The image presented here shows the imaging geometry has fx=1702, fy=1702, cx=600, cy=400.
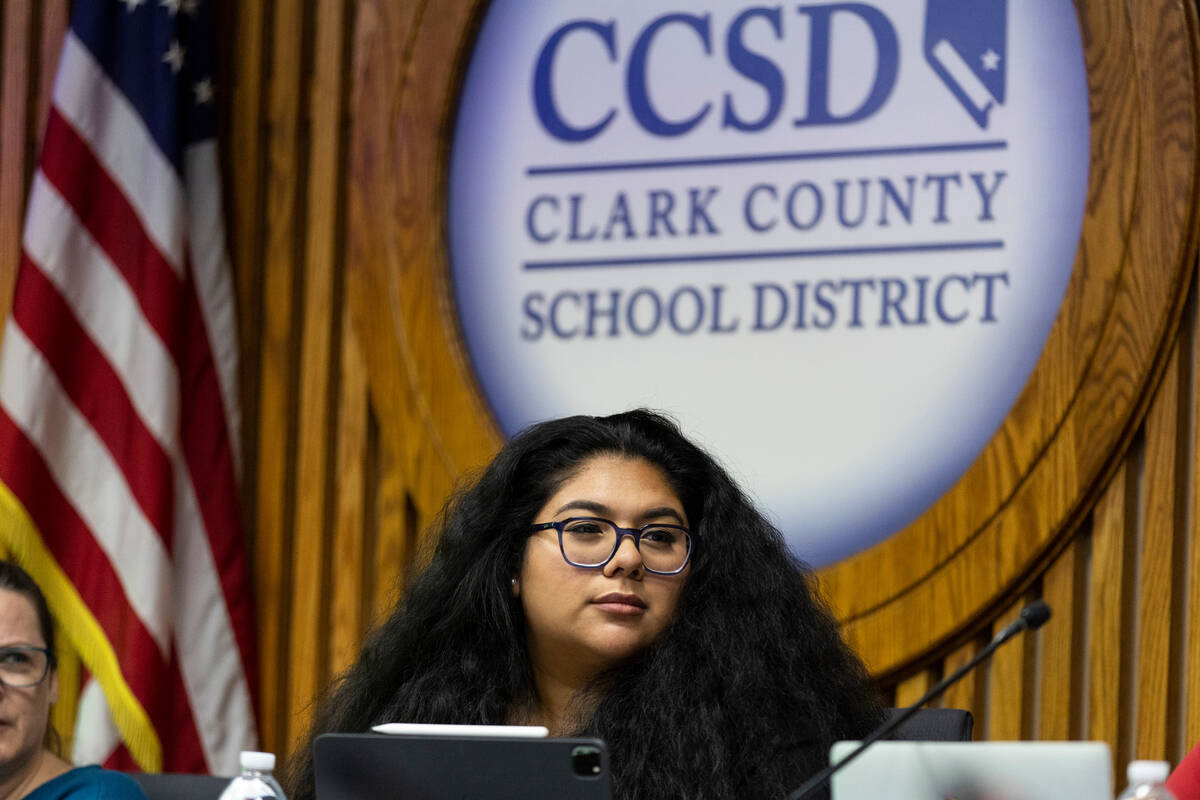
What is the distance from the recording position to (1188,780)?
95.7 inches

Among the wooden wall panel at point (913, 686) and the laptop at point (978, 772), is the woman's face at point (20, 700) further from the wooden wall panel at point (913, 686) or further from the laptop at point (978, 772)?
the laptop at point (978, 772)

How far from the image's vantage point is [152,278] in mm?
3803

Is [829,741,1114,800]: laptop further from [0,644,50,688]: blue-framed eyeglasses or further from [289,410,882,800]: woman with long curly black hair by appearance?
[0,644,50,688]: blue-framed eyeglasses

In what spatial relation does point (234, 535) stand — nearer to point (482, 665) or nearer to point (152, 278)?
point (152, 278)

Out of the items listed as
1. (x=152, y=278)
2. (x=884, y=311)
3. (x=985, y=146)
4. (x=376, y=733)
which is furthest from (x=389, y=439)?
(x=376, y=733)

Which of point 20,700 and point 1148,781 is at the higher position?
point 1148,781

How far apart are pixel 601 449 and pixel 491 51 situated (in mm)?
1267

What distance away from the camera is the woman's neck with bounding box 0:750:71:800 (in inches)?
113

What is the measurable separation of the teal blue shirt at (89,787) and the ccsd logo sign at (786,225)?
3.97 feet

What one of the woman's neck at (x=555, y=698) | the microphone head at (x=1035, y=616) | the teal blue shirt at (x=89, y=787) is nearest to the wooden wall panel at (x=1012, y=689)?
the woman's neck at (x=555, y=698)

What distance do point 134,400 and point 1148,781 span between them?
107 inches

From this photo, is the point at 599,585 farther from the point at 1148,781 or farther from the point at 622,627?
the point at 1148,781

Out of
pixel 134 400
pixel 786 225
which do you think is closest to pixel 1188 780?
pixel 786 225

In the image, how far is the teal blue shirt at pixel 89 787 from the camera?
2.72 m
